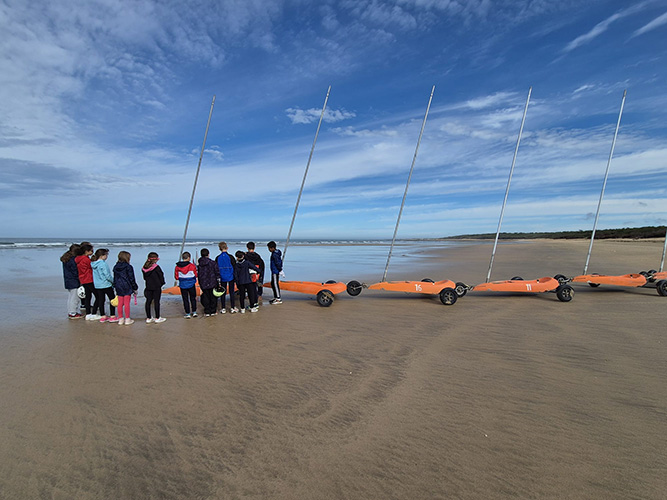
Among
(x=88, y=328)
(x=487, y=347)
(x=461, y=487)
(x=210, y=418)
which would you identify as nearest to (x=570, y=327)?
(x=487, y=347)

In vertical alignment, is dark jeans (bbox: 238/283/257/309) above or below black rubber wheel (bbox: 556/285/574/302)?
below

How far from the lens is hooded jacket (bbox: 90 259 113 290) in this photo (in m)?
7.56

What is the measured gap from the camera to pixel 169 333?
6.64 metres

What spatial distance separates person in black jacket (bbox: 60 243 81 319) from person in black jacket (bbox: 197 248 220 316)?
9.23 feet

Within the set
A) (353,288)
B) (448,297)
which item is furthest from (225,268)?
(448,297)

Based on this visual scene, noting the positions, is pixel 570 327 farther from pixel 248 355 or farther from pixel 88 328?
pixel 88 328

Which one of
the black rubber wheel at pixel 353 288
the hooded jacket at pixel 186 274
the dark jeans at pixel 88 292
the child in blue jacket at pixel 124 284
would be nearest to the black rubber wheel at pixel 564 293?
the black rubber wheel at pixel 353 288

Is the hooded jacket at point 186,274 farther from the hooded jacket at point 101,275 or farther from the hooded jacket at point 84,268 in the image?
the hooded jacket at point 84,268

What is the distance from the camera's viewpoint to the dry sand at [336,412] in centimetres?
270

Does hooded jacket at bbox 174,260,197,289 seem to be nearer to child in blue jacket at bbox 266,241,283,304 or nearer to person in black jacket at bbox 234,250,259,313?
person in black jacket at bbox 234,250,259,313

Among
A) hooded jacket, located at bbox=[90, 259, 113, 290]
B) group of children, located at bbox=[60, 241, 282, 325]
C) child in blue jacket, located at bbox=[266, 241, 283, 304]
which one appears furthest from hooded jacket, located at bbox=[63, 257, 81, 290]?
child in blue jacket, located at bbox=[266, 241, 283, 304]

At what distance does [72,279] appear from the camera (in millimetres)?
7762

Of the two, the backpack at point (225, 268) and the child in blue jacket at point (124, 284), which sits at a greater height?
the backpack at point (225, 268)

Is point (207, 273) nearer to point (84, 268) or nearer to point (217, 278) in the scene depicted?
point (217, 278)
